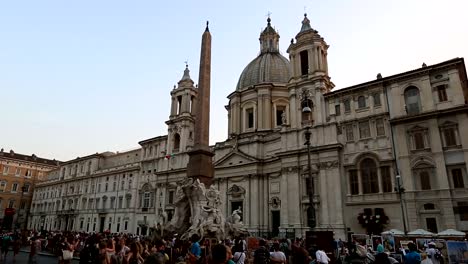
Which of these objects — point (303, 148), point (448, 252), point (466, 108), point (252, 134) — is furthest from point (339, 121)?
point (448, 252)

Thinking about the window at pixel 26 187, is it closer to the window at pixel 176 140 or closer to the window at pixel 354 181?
the window at pixel 176 140

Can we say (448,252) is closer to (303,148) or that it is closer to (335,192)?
(335,192)

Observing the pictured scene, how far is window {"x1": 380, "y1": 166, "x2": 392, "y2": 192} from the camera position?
27422 mm

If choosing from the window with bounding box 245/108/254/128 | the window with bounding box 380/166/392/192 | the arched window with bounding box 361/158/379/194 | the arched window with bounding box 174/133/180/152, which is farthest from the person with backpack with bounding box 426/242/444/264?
the arched window with bounding box 174/133/180/152

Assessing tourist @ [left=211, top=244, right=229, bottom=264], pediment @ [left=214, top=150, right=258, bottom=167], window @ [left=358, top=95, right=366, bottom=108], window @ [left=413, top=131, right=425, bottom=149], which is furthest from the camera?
pediment @ [left=214, top=150, right=258, bottom=167]

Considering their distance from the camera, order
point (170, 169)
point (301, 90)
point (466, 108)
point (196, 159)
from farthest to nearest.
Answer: point (170, 169), point (301, 90), point (466, 108), point (196, 159)

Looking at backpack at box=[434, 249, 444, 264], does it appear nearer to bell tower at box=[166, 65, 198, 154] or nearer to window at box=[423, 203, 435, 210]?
window at box=[423, 203, 435, 210]

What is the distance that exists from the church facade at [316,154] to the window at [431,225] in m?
0.08

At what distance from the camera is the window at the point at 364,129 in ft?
97.8

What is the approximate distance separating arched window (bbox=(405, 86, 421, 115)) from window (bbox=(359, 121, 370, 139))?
11.8 feet

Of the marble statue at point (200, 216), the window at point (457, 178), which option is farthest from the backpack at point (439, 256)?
the window at point (457, 178)

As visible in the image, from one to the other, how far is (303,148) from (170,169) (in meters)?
20.9

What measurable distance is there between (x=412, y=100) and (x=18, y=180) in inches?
2985

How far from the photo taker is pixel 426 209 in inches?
983
